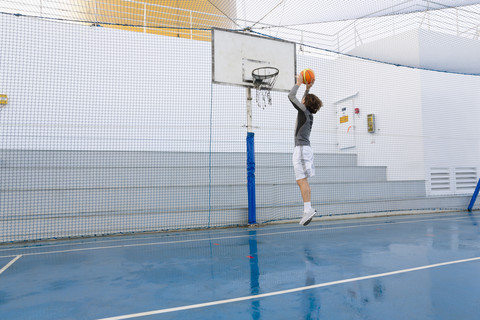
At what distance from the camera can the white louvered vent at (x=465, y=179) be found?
7.90m

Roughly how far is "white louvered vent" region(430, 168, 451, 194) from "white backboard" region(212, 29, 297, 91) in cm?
441

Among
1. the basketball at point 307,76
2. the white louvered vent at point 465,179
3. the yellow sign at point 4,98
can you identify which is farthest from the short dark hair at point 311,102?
the white louvered vent at point 465,179

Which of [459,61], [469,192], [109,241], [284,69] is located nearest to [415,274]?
[109,241]

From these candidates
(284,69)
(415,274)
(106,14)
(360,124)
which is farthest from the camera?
(360,124)

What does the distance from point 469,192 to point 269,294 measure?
802cm

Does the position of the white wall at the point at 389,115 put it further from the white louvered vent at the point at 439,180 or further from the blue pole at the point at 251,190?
the blue pole at the point at 251,190

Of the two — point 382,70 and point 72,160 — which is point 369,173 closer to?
point 382,70

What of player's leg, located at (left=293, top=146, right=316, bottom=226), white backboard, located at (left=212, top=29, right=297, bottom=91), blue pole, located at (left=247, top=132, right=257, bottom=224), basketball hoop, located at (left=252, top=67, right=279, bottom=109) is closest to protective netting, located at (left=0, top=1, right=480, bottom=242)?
blue pole, located at (left=247, top=132, right=257, bottom=224)

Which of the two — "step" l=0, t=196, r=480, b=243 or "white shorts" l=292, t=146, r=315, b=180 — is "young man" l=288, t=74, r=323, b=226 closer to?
"white shorts" l=292, t=146, r=315, b=180

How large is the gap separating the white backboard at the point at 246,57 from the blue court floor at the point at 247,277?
9.11 ft

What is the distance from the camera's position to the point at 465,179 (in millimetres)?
7973

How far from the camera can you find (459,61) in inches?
271

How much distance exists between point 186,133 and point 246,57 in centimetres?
236

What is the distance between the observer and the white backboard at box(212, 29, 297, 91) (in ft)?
18.1
